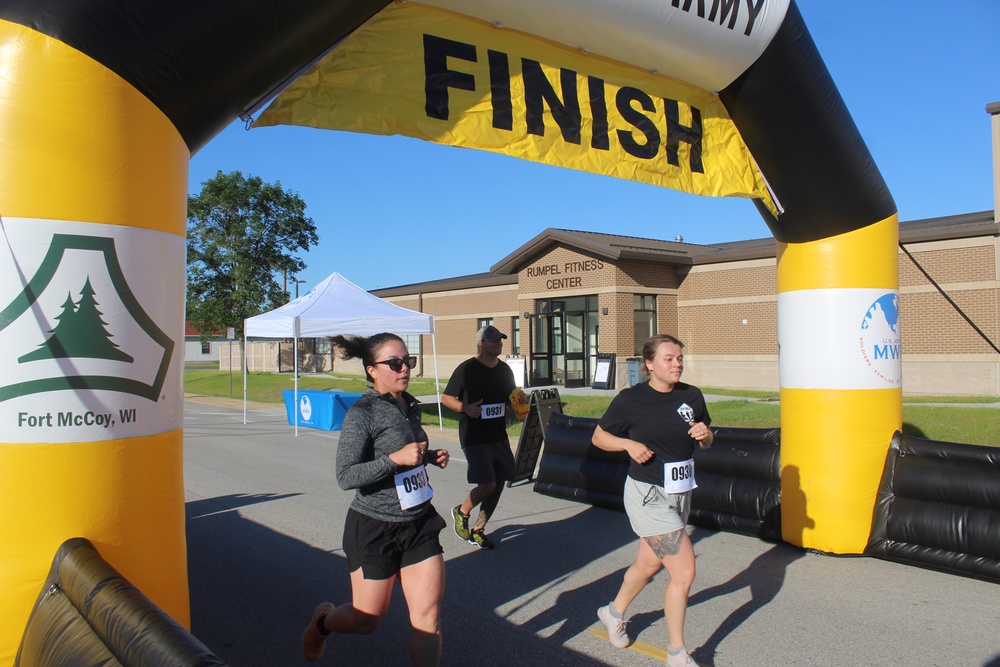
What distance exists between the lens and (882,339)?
5.95 m

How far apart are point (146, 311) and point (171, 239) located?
343mm

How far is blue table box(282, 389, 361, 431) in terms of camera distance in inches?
599

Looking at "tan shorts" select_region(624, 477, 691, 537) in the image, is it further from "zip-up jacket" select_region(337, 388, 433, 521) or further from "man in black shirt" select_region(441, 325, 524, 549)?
"man in black shirt" select_region(441, 325, 524, 549)

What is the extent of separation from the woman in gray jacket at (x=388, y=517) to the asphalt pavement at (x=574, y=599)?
872 mm

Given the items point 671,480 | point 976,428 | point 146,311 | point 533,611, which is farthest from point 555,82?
point 976,428

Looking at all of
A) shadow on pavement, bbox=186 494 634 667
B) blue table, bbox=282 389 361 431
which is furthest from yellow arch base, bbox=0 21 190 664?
blue table, bbox=282 389 361 431

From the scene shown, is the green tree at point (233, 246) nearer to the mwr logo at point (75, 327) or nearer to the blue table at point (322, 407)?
the blue table at point (322, 407)

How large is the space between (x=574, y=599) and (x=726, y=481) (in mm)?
→ 2418

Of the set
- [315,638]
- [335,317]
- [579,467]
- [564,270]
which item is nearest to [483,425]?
[579,467]

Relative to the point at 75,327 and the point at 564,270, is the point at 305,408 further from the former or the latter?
the point at 75,327

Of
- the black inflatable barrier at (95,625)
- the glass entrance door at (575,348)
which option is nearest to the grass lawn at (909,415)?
the glass entrance door at (575,348)

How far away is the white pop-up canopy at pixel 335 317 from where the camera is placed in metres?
14.1

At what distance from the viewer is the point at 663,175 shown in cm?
566

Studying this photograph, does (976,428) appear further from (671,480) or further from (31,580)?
(31,580)
